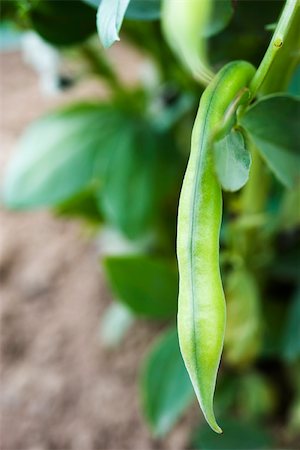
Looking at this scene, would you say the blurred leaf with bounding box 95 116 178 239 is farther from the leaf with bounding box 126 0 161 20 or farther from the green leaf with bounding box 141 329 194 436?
the leaf with bounding box 126 0 161 20

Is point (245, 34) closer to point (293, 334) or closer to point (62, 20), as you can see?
point (62, 20)

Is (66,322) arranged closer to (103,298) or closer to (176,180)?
(103,298)

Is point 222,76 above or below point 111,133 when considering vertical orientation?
above

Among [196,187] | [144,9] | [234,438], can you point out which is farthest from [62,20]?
[234,438]

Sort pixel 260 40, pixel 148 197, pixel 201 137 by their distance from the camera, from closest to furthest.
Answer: pixel 201 137, pixel 260 40, pixel 148 197

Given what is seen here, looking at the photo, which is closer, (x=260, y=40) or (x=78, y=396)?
(x=260, y=40)

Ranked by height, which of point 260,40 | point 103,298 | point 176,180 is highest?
point 260,40

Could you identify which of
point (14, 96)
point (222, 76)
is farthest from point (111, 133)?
point (14, 96)
